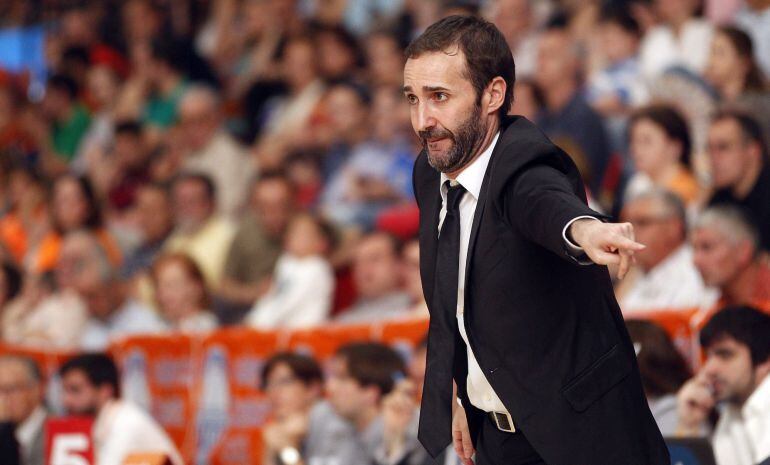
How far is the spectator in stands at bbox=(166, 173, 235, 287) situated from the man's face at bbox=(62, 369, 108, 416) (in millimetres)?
2693

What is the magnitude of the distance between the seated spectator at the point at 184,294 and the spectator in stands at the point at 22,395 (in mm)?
1280

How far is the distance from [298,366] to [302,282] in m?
1.82

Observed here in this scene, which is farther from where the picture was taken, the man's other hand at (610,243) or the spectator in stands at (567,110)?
the spectator in stands at (567,110)

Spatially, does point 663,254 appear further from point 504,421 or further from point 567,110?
point 504,421

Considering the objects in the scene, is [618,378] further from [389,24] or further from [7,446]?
[389,24]

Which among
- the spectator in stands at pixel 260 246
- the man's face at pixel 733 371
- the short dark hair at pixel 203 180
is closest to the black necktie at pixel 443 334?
the man's face at pixel 733 371

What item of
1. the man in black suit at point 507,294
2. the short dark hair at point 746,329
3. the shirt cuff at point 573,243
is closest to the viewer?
the shirt cuff at point 573,243

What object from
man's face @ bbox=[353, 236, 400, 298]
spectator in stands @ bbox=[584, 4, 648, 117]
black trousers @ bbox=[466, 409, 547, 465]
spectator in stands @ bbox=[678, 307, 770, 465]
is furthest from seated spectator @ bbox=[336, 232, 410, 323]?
black trousers @ bbox=[466, 409, 547, 465]

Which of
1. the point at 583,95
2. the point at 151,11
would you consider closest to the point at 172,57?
the point at 151,11

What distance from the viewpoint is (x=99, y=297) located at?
32.1 feet

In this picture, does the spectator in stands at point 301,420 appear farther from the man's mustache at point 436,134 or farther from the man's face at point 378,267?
the man's mustache at point 436,134

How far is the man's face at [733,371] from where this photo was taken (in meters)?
5.41

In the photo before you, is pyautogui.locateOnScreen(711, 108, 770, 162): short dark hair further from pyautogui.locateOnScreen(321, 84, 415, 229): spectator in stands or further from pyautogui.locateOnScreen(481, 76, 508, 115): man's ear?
pyautogui.locateOnScreen(481, 76, 508, 115): man's ear

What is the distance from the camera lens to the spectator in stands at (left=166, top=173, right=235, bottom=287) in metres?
10.2
